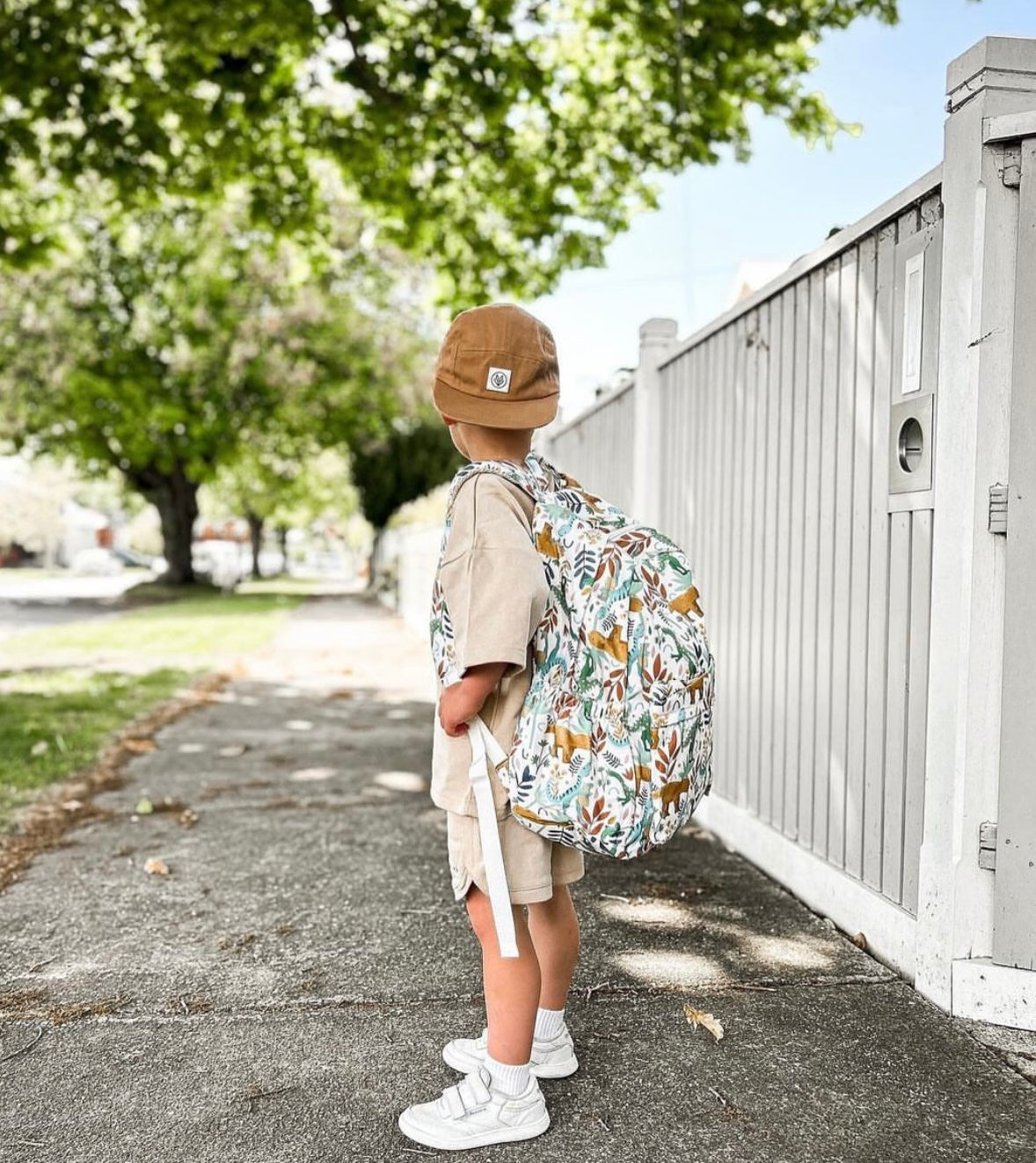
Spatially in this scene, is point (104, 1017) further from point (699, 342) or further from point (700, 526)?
point (699, 342)

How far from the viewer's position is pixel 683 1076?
270 centimetres

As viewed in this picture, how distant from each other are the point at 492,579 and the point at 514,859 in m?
0.62

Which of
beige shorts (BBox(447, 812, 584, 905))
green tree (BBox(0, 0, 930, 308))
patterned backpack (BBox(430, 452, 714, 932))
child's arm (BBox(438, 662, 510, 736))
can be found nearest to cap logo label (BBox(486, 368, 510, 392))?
patterned backpack (BBox(430, 452, 714, 932))

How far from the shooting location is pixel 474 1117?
2422 mm

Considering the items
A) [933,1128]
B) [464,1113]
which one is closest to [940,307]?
[933,1128]

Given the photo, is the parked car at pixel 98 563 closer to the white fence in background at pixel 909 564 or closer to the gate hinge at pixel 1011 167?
the white fence in background at pixel 909 564

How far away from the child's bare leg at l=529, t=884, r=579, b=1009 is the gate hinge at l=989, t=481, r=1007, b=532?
1.46m

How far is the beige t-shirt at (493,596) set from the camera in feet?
7.42

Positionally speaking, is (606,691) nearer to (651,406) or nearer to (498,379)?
(498,379)

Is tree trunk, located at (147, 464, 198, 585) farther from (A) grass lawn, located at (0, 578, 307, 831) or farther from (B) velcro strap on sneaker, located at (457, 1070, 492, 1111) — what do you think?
(B) velcro strap on sneaker, located at (457, 1070, 492, 1111)

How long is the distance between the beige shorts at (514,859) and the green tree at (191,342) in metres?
24.2

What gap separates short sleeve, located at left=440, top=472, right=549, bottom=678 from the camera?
226cm

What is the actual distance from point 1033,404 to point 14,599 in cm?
2736

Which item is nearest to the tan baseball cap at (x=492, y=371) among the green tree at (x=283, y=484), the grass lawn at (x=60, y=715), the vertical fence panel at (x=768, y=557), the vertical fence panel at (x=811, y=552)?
the vertical fence panel at (x=811, y=552)
